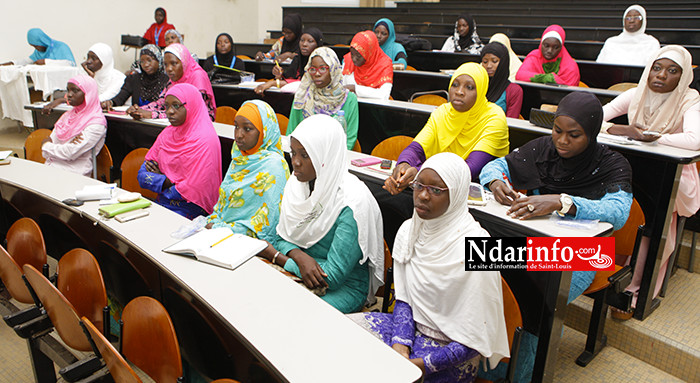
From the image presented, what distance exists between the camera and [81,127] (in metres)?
3.78

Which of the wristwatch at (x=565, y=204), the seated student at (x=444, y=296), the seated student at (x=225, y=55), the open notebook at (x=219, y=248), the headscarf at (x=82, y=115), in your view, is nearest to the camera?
the seated student at (x=444, y=296)

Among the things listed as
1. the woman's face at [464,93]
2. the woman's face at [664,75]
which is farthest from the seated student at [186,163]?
the woman's face at [664,75]

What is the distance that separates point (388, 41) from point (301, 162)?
389cm

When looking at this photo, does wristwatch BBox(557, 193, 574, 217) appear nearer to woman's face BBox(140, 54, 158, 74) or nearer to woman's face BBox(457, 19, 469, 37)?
woman's face BBox(140, 54, 158, 74)

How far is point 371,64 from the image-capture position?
460cm

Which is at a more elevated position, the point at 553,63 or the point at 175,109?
the point at 553,63

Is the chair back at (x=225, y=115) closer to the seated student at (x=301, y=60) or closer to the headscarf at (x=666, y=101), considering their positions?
the seated student at (x=301, y=60)

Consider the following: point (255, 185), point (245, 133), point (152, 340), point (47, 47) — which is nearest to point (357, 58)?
point (245, 133)

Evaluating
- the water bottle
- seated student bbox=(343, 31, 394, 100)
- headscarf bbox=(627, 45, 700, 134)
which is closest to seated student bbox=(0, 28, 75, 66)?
seated student bbox=(343, 31, 394, 100)

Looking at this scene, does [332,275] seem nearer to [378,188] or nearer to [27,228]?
[378,188]

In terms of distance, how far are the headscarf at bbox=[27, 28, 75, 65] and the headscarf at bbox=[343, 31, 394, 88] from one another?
5.41 m

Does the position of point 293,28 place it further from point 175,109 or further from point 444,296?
point 444,296

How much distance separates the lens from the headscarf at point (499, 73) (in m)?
3.65

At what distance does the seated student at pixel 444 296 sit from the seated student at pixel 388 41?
12.7 feet
